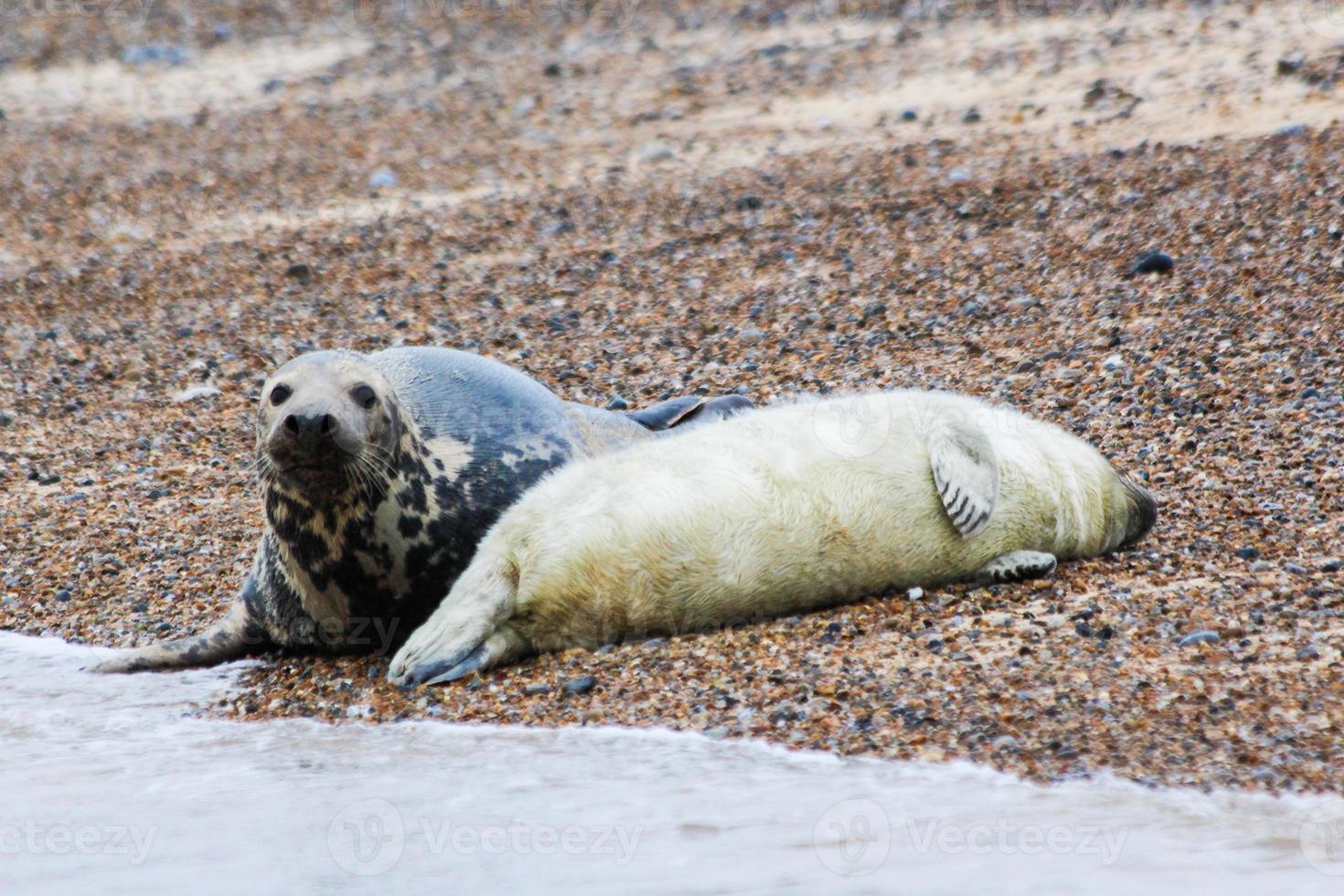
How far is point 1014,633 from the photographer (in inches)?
148

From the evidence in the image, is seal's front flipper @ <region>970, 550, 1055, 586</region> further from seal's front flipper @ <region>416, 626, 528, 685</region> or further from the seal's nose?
the seal's nose

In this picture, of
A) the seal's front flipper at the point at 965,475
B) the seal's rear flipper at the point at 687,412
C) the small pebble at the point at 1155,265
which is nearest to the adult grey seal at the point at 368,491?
the seal's rear flipper at the point at 687,412

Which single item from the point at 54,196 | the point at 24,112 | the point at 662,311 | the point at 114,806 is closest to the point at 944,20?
the point at 662,311

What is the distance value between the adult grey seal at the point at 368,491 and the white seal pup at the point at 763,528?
0.82 feet

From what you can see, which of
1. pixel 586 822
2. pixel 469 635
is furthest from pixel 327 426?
pixel 586 822

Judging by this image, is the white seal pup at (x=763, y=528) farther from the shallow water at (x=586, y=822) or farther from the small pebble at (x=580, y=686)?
the shallow water at (x=586, y=822)

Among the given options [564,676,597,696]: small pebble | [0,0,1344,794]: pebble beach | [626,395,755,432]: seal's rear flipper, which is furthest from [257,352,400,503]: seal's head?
[626,395,755,432]: seal's rear flipper

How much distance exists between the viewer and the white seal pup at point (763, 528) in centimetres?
388

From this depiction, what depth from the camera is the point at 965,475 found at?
406 cm

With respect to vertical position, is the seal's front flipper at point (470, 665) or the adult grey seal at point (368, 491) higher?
the adult grey seal at point (368, 491)

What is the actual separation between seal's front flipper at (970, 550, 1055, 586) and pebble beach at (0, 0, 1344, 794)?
4 cm

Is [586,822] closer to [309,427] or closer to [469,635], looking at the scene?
[469,635]

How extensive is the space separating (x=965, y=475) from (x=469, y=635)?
1.18 m

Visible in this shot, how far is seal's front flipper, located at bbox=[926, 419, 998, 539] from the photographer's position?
4.03 meters
